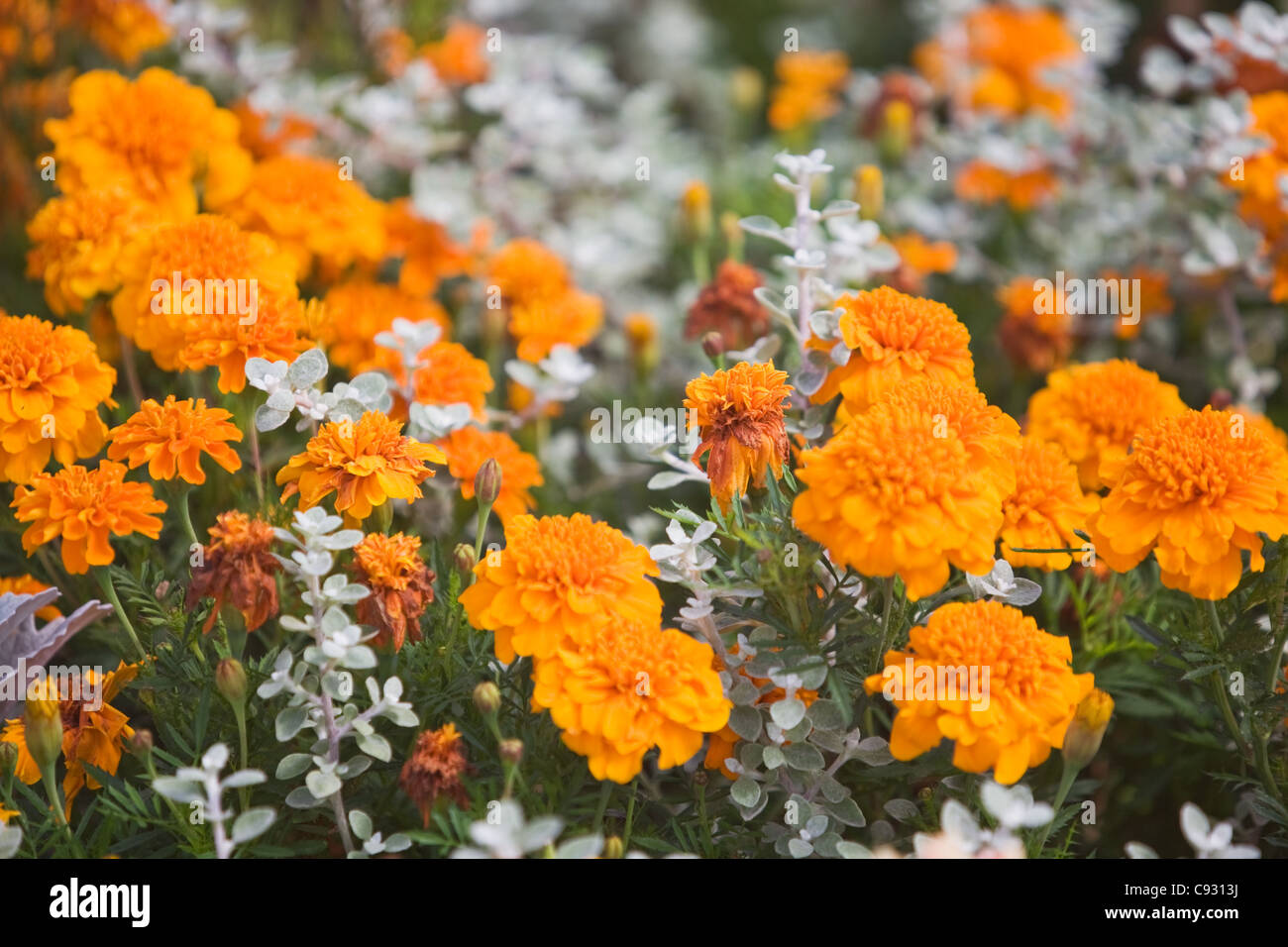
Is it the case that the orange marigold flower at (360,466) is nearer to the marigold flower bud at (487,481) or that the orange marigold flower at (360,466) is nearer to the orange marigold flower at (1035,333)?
the marigold flower bud at (487,481)

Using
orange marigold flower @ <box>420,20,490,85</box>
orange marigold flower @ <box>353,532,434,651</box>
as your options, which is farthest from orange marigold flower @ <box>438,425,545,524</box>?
orange marigold flower @ <box>420,20,490,85</box>

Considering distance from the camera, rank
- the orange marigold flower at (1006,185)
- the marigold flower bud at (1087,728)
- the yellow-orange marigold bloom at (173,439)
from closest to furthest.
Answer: the marigold flower bud at (1087,728) → the yellow-orange marigold bloom at (173,439) → the orange marigold flower at (1006,185)

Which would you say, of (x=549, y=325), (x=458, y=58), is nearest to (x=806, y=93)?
(x=458, y=58)

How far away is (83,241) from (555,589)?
0.90 meters

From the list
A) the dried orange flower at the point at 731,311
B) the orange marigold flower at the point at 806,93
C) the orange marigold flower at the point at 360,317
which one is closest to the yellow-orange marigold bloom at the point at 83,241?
the orange marigold flower at the point at 360,317

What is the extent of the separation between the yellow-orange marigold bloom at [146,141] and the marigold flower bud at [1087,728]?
54.6 inches

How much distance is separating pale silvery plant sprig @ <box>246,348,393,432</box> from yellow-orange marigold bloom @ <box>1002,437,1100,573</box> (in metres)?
0.73

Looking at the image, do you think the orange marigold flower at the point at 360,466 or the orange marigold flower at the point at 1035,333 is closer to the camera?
the orange marigold flower at the point at 360,466

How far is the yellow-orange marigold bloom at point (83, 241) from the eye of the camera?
151cm

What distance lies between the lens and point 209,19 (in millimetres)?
2191

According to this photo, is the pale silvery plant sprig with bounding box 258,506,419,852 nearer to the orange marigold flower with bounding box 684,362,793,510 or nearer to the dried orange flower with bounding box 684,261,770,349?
the orange marigold flower with bounding box 684,362,793,510
